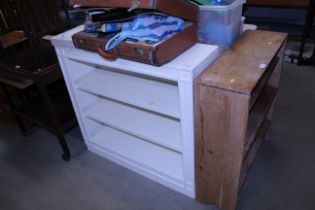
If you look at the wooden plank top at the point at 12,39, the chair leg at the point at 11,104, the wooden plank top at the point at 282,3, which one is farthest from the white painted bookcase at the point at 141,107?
the wooden plank top at the point at 282,3

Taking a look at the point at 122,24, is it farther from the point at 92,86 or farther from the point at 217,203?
the point at 217,203

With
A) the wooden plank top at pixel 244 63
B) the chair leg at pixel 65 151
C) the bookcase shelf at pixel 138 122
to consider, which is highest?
the wooden plank top at pixel 244 63

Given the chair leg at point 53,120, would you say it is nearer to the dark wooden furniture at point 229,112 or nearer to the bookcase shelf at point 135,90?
the bookcase shelf at point 135,90

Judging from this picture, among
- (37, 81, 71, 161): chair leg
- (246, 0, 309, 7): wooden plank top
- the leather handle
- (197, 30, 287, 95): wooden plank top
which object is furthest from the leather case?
(246, 0, 309, 7): wooden plank top

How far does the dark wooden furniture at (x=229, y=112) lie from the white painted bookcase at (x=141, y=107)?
5cm

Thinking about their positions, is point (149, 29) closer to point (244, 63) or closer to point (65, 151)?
point (244, 63)

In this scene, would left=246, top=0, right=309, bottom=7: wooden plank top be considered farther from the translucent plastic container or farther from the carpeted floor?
the translucent plastic container

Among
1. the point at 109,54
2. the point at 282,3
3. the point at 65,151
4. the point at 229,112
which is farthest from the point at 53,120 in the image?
the point at 282,3

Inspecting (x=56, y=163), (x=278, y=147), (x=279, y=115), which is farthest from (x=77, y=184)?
(x=279, y=115)

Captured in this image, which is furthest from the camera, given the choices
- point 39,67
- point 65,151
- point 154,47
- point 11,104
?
point 11,104

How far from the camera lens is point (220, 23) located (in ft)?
3.92

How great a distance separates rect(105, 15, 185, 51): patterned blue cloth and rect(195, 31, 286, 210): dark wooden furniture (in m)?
0.23

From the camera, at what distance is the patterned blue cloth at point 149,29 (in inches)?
42.4

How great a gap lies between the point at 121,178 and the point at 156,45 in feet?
3.17
